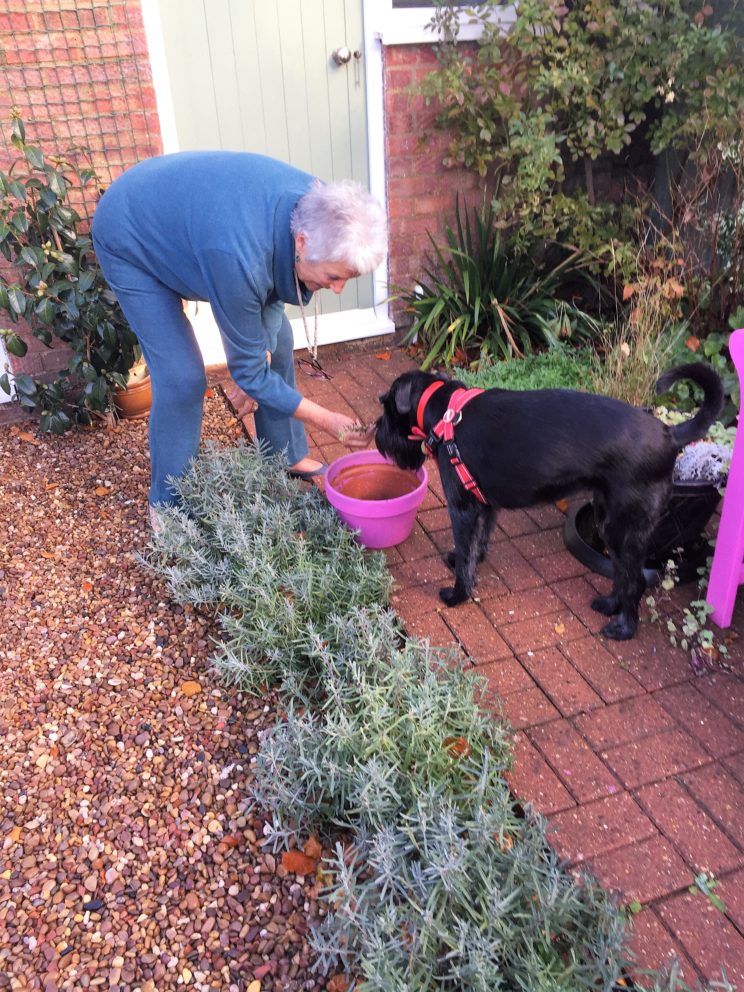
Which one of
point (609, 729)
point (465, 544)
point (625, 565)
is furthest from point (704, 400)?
point (609, 729)

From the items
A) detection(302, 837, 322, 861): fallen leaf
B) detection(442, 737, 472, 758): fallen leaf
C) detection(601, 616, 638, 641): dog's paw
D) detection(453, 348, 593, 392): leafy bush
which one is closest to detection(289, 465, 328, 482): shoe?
detection(453, 348, 593, 392): leafy bush

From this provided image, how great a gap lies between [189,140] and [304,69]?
2.53 ft

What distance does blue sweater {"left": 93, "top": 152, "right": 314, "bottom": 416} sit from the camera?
2.48m

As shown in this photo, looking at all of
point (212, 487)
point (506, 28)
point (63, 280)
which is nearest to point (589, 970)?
point (212, 487)

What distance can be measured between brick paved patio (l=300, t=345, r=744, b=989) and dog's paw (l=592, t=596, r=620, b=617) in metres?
0.04

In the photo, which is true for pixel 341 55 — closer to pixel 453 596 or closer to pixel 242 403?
pixel 242 403

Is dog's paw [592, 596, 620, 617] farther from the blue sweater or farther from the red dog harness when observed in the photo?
the blue sweater

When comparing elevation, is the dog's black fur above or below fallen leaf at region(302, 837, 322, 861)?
above

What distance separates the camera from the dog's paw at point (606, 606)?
2918 mm

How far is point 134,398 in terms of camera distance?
431 cm

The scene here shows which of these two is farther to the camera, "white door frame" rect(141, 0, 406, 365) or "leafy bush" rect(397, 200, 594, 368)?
"leafy bush" rect(397, 200, 594, 368)

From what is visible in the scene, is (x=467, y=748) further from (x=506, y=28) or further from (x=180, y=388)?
(x=506, y=28)

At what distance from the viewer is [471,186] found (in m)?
4.96

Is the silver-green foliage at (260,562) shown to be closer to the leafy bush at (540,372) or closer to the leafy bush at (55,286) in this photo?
the leafy bush at (55,286)
